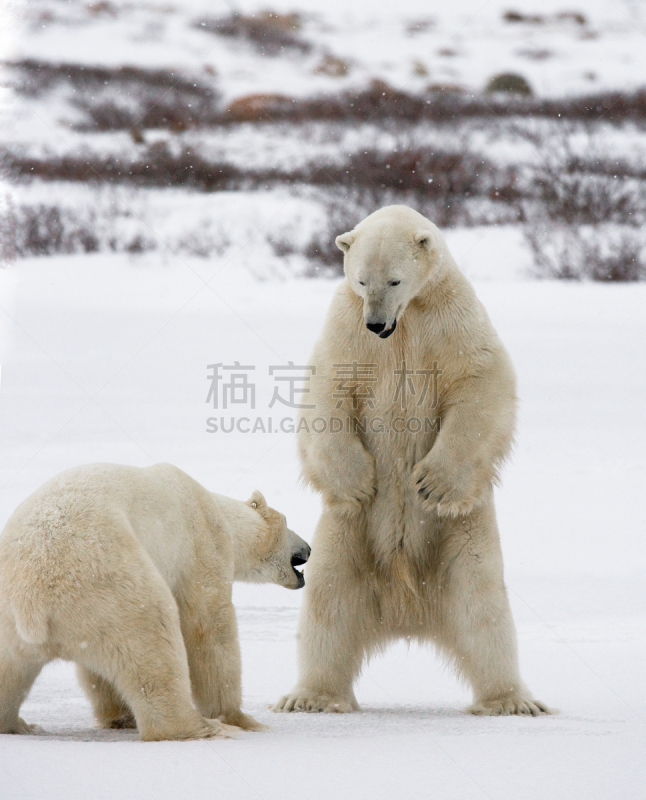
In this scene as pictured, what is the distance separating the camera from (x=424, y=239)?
323cm

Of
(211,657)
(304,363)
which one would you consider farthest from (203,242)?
(211,657)

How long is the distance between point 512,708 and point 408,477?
795 millimetres

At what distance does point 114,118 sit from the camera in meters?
14.2

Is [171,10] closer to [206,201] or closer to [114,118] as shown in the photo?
[114,118]

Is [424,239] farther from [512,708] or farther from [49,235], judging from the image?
[49,235]

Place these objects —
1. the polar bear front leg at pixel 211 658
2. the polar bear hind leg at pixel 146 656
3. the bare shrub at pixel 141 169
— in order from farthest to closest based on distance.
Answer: the bare shrub at pixel 141 169 < the polar bear front leg at pixel 211 658 < the polar bear hind leg at pixel 146 656

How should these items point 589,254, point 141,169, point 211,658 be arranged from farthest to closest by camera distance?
point 141,169 < point 589,254 < point 211,658

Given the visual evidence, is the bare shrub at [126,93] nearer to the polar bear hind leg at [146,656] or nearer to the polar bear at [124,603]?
the polar bear at [124,603]

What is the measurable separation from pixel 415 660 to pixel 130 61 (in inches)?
522

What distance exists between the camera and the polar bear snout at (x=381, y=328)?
121 inches

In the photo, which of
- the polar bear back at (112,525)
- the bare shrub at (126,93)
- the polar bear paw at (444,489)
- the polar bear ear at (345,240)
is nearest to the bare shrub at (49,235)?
the bare shrub at (126,93)

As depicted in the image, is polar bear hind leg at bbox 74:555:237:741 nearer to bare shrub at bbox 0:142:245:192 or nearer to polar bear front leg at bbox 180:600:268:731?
polar bear front leg at bbox 180:600:268:731

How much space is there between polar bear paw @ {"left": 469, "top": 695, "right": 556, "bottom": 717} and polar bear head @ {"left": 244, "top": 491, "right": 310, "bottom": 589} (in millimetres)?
699

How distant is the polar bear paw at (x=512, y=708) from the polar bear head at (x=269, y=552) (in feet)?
2.29
